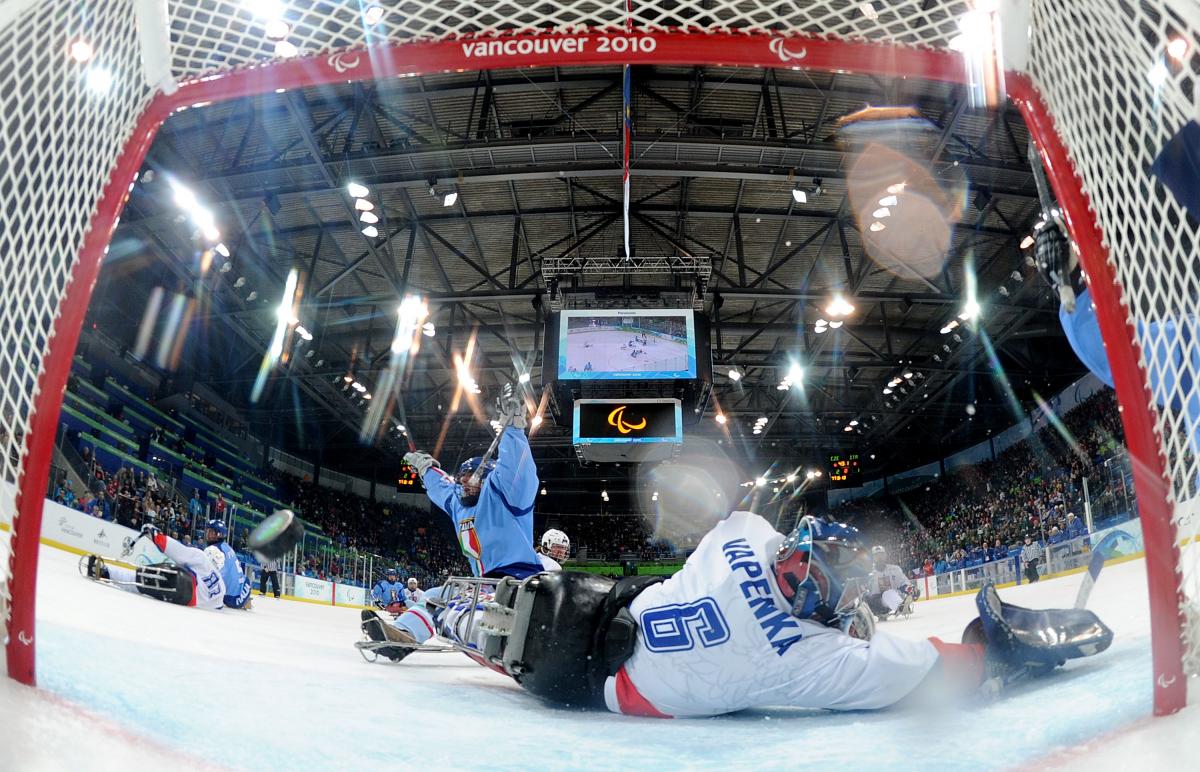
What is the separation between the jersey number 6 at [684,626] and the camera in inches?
76.4

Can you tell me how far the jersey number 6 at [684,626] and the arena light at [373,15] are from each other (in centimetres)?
168

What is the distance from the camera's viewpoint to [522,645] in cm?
223

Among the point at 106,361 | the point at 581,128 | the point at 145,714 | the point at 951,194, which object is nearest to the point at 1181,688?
the point at 145,714

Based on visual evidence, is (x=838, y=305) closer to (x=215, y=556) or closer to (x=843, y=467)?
(x=215, y=556)

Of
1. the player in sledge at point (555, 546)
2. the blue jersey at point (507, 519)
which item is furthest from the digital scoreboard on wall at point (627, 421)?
the blue jersey at point (507, 519)

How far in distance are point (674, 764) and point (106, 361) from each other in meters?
15.6

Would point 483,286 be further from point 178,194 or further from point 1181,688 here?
point 1181,688

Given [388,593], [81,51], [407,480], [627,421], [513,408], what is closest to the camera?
[81,51]

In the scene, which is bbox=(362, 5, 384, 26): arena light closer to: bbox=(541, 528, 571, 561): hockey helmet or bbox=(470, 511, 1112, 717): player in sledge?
bbox=(470, 511, 1112, 717): player in sledge

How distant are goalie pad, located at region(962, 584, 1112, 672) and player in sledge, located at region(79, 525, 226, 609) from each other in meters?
5.81

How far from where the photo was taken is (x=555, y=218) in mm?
11164

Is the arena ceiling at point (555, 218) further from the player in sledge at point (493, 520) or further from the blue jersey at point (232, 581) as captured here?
the player in sledge at point (493, 520)

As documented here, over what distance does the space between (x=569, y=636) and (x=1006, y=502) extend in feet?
59.4

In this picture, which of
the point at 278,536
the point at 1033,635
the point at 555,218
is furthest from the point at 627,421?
the point at 1033,635
